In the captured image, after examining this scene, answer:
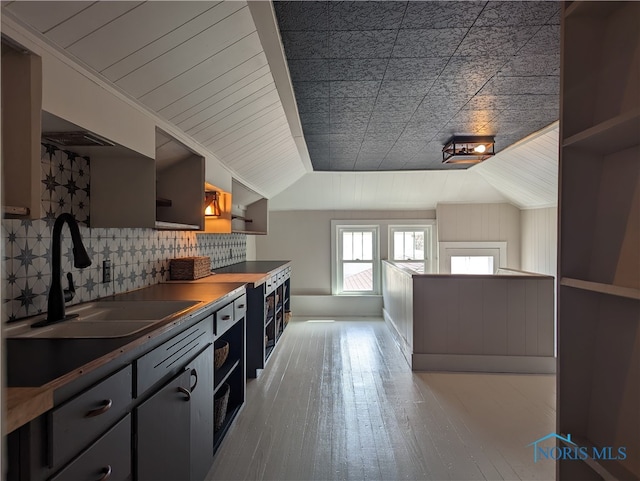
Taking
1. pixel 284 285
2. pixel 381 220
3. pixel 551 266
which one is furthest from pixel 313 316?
pixel 551 266

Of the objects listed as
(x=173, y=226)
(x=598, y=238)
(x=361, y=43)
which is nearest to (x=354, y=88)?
(x=361, y=43)

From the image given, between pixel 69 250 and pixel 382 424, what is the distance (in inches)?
86.7

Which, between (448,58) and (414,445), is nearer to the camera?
(448,58)

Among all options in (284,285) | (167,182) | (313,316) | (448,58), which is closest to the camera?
(448,58)

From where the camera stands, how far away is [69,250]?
1935mm

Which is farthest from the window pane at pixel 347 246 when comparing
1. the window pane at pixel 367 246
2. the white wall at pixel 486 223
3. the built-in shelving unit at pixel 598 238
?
the built-in shelving unit at pixel 598 238

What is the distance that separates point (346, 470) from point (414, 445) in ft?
1.65

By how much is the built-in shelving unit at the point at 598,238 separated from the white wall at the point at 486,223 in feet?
18.6

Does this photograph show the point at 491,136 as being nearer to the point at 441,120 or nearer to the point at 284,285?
the point at 441,120

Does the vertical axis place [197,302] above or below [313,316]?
above

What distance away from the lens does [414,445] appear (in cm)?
240

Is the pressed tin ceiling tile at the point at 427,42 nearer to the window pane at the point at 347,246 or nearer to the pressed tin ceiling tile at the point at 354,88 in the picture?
the pressed tin ceiling tile at the point at 354,88

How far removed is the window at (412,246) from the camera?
6.91 metres

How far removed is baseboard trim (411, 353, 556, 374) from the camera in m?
3.74
